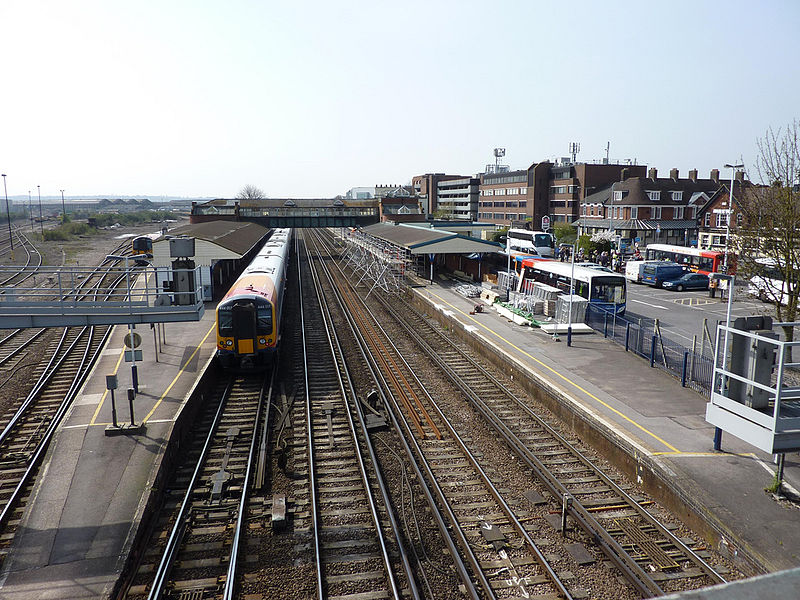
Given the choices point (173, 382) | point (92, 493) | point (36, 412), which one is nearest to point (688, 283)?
point (173, 382)

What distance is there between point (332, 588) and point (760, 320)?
6.94m

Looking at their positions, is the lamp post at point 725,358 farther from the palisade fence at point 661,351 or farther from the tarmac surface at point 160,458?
the palisade fence at point 661,351

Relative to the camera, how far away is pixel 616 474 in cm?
1095

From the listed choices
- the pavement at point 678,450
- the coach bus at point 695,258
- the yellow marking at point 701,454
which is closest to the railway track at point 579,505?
the pavement at point 678,450

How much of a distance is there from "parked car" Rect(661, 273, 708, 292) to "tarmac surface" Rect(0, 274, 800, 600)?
62.7 ft

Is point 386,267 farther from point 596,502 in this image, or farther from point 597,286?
point 596,502

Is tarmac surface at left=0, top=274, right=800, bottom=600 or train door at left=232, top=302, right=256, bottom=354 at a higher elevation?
train door at left=232, top=302, right=256, bottom=354

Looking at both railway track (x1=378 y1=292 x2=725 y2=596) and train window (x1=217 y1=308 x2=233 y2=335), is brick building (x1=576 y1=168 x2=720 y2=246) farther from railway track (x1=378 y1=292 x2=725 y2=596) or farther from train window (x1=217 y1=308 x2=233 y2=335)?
train window (x1=217 y1=308 x2=233 y2=335)

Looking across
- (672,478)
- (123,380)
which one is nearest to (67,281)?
(123,380)

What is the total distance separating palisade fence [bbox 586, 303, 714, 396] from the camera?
1430 centimetres

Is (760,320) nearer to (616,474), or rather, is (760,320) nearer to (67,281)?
(616,474)

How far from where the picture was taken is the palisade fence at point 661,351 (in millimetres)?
14297

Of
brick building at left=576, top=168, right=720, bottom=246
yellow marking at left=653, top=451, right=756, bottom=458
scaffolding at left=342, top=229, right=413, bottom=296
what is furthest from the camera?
brick building at left=576, top=168, right=720, bottom=246

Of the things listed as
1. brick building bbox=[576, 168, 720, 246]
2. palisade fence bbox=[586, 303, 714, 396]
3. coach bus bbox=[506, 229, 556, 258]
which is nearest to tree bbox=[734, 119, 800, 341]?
palisade fence bbox=[586, 303, 714, 396]
